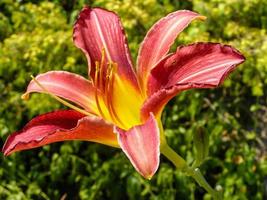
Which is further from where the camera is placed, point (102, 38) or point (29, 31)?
point (29, 31)

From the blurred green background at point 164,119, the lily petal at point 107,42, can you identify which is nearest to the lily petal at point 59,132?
the lily petal at point 107,42

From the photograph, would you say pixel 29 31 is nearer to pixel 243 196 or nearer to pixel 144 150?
pixel 243 196

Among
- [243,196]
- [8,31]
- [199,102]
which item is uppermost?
[8,31]

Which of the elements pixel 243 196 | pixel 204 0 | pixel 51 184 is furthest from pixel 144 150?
pixel 204 0

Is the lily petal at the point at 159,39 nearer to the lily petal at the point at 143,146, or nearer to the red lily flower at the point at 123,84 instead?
the red lily flower at the point at 123,84

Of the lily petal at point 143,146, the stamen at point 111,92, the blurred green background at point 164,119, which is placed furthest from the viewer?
the blurred green background at point 164,119

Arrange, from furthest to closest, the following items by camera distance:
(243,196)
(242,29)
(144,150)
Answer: (242,29)
(243,196)
(144,150)

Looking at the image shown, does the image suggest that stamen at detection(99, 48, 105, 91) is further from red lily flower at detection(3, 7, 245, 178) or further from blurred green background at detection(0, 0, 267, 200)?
blurred green background at detection(0, 0, 267, 200)
